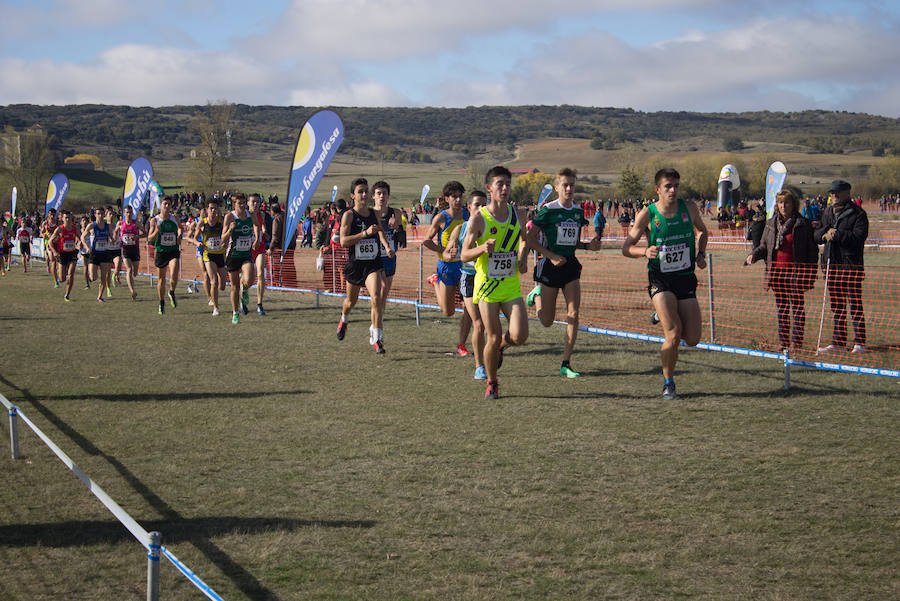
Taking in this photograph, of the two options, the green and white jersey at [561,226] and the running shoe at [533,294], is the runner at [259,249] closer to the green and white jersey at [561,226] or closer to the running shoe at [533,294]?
the running shoe at [533,294]

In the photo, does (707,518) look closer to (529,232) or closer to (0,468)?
(529,232)

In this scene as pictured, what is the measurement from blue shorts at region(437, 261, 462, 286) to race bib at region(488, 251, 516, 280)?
91.2 inches

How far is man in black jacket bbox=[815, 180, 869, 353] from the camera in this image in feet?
33.2

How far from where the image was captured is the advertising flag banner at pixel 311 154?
13625 millimetres

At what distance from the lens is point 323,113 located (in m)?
13.8

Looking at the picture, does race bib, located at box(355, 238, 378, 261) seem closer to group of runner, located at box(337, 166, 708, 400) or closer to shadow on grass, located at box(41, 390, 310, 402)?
group of runner, located at box(337, 166, 708, 400)

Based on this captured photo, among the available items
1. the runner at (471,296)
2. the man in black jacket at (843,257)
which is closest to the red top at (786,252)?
the man in black jacket at (843,257)

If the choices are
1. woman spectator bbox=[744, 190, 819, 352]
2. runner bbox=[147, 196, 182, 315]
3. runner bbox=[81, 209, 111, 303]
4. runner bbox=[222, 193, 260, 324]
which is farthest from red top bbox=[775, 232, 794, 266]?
runner bbox=[81, 209, 111, 303]

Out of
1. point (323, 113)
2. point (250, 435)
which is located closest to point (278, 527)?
point (250, 435)

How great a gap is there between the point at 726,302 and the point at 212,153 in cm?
7398

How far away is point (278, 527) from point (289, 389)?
3984mm

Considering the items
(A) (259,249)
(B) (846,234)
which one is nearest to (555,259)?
(B) (846,234)

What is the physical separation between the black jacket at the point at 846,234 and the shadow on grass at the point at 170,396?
6607 mm

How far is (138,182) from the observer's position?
894 inches
